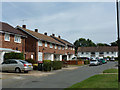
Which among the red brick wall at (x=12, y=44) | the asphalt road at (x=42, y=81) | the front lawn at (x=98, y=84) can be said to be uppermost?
the red brick wall at (x=12, y=44)

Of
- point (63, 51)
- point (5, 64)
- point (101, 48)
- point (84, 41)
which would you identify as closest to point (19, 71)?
point (5, 64)

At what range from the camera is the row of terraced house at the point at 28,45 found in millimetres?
26228

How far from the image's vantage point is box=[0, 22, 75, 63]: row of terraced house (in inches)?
1033

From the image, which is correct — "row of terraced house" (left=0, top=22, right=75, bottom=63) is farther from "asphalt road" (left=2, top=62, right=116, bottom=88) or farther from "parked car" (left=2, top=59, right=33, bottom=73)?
"asphalt road" (left=2, top=62, right=116, bottom=88)

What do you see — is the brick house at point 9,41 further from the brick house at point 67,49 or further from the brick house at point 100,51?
the brick house at point 100,51

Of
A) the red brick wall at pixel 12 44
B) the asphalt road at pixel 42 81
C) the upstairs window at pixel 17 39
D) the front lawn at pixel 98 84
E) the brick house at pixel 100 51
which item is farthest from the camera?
the brick house at pixel 100 51

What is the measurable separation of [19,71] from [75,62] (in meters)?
22.4

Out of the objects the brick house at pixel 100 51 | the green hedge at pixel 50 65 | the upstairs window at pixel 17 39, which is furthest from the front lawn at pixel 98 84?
the brick house at pixel 100 51

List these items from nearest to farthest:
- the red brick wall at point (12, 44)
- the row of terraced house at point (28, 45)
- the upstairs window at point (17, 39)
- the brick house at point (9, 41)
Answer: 1. the brick house at point (9, 41)
2. the red brick wall at point (12, 44)
3. the row of terraced house at point (28, 45)
4. the upstairs window at point (17, 39)

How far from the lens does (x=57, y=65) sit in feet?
86.1

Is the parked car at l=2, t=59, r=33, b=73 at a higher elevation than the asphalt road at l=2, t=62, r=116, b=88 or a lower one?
higher

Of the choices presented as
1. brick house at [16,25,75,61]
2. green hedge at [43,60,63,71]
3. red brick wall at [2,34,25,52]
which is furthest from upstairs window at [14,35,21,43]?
green hedge at [43,60,63,71]

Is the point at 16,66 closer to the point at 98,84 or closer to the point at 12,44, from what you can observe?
the point at 12,44

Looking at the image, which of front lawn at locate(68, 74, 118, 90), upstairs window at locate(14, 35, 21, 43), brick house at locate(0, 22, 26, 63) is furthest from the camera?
upstairs window at locate(14, 35, 21, 43)
